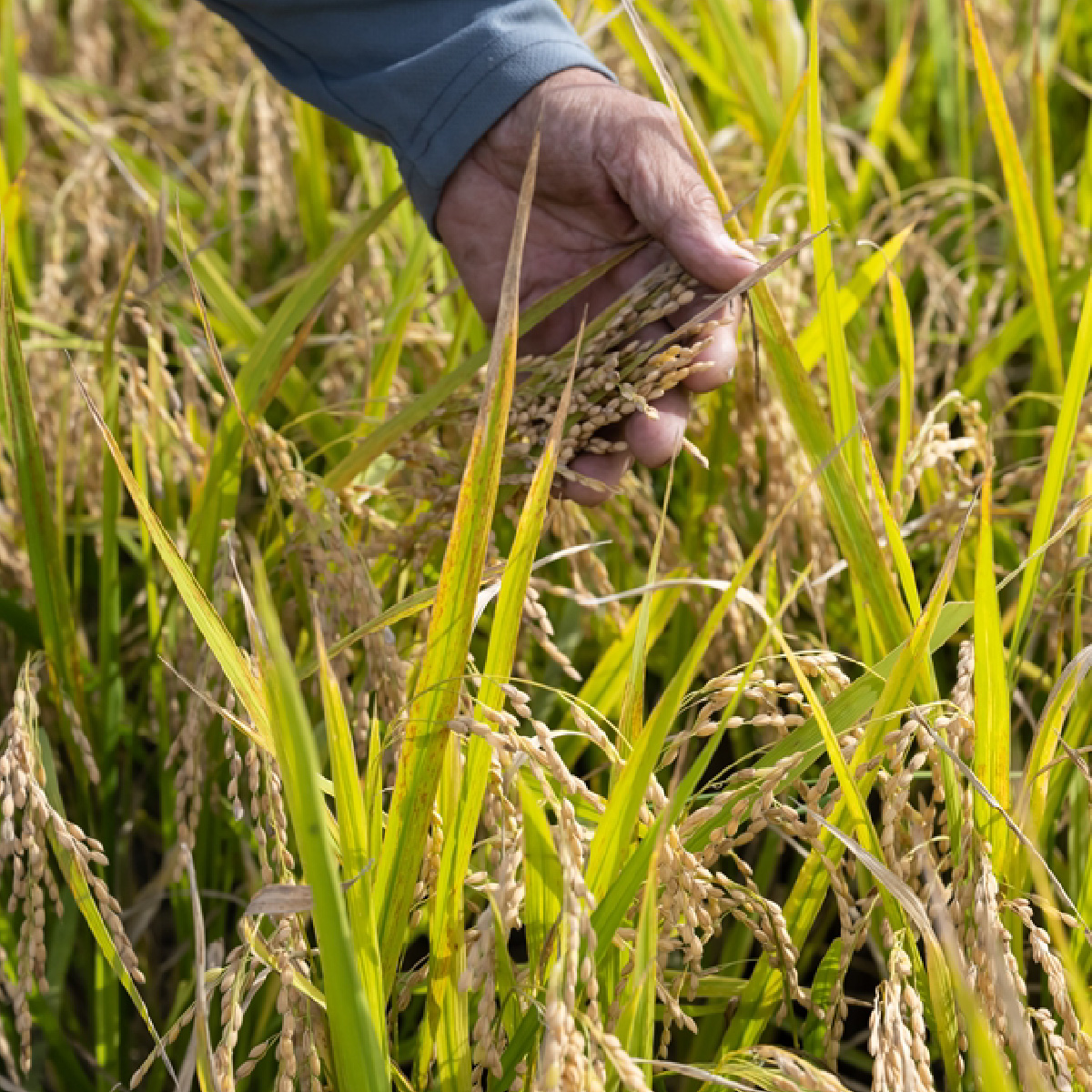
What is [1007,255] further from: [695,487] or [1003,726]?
[1003,726]

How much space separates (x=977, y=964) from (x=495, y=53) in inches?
42.6

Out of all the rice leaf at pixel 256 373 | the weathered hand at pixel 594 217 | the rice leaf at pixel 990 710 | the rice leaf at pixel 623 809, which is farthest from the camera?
the rice leaf at pixel 256 373

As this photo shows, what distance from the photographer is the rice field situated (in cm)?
81

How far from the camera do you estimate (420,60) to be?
139 cm

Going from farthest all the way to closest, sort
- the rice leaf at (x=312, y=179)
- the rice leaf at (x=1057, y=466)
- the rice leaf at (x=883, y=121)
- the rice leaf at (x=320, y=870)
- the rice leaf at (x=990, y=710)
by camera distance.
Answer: the rice leaf at (x=312, y=179), the rice leaf at (x=883, y=121), the rice leaf at (x=1057, y=466), the rice leaf at (x=990, y=710), the rice leaf at (x=320, y=870)

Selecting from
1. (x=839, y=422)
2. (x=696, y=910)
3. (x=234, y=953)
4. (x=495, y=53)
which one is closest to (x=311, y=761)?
(x=234, y=953)

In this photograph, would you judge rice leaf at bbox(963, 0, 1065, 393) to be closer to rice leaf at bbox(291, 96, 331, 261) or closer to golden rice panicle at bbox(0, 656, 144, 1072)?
rice leaf at bbox(291, 96, 331, 261)

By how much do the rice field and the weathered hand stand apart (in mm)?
45

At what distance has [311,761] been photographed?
0.66 meters

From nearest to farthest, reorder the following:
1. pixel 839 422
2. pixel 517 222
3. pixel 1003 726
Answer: pixel 517 222 < pixel 1003 726 < pixel 839 422

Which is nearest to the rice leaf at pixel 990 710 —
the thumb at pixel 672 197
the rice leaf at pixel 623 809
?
the rice leaf at pixel 623 809

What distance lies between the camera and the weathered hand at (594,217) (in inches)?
45.0

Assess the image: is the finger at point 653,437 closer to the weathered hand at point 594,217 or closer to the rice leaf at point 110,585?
the weathered hand at point 594,217

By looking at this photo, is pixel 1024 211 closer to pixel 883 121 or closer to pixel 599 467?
pixel 883 121
